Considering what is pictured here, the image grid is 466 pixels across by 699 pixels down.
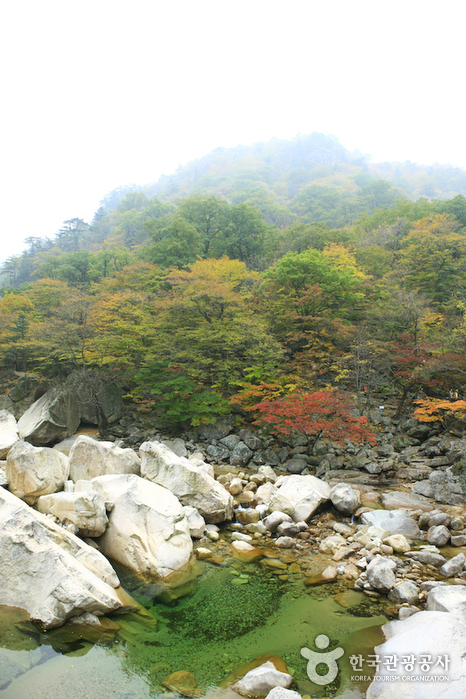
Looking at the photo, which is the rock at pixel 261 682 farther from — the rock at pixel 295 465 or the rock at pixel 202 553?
the rock at pixel 295 465

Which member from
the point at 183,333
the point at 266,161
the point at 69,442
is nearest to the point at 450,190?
the point at 266,161

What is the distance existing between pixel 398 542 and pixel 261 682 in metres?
4.46

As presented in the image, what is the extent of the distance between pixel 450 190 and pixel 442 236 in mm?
59226

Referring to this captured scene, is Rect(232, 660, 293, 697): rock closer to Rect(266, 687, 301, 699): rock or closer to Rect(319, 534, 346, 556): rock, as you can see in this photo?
Rect(266, 687, 301, 699): rock

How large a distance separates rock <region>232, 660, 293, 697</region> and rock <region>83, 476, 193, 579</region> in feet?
8.80

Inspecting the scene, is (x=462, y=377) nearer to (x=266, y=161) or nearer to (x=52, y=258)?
(x=52, y=258)

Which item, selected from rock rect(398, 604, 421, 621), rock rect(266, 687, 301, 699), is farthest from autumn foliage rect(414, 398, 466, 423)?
rock rect(266, 687, 301, 699)

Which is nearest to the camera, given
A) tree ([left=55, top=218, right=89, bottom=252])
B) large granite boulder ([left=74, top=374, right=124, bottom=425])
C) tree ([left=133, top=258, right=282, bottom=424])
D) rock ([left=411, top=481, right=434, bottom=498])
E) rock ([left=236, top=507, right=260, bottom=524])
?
rock ([left=236, top=507, right=260, bottom=524])

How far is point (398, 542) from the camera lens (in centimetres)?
740

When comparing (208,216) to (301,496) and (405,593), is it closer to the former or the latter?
(301,496)

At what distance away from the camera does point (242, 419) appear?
52.4 feet

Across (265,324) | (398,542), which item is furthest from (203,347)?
(398,542)

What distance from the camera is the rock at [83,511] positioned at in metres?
6.99

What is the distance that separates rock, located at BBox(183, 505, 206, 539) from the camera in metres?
8.09
